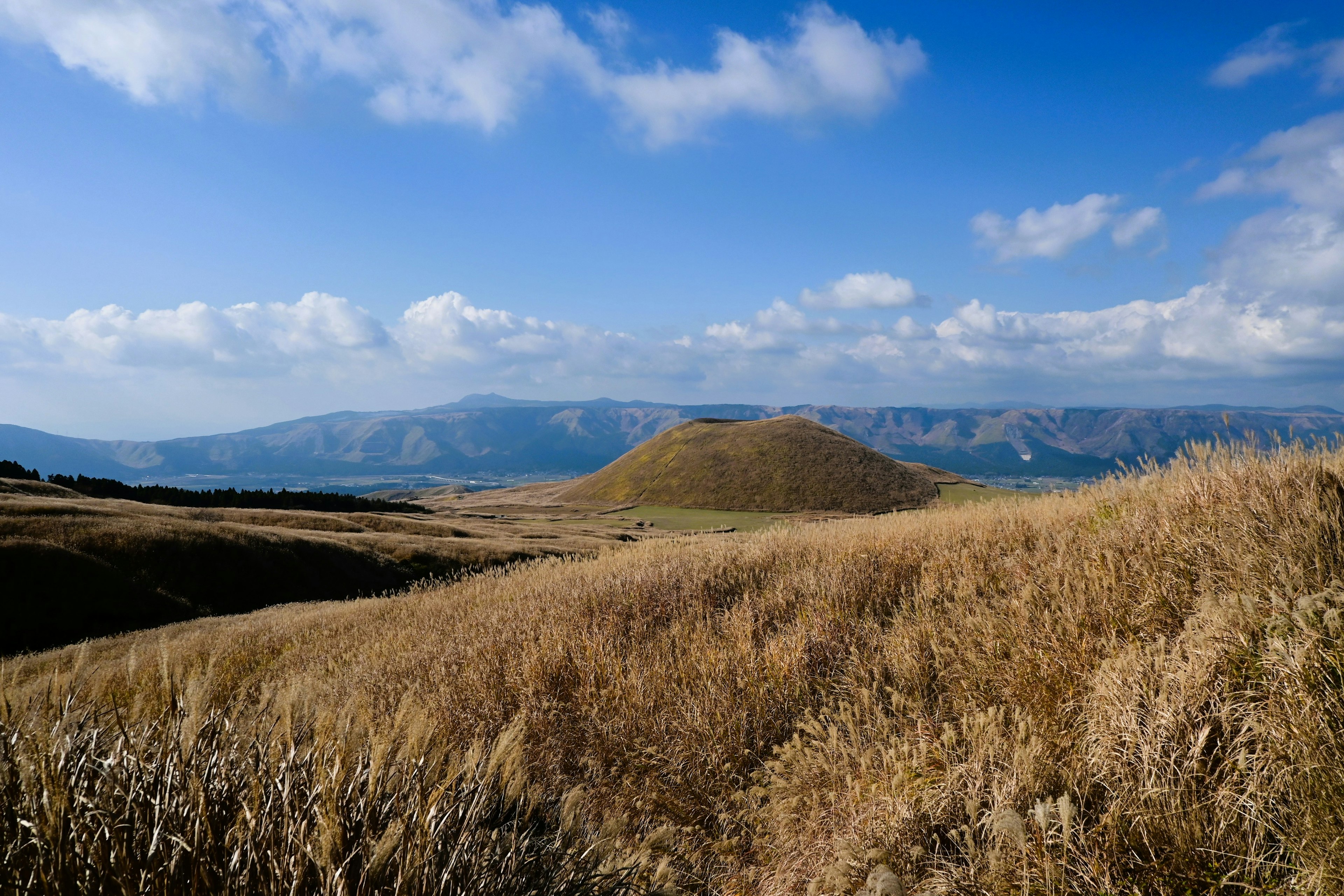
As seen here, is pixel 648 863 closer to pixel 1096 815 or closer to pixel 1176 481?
pixel 1096 815

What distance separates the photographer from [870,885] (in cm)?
331

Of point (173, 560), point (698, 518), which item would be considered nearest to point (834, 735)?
point (173, 560)

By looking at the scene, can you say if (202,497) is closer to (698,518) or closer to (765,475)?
(698,518)

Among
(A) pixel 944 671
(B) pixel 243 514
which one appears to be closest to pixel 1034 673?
(A) pixel 944 671

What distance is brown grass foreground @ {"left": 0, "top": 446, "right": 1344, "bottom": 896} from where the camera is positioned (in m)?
2.55

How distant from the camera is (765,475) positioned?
10275cm

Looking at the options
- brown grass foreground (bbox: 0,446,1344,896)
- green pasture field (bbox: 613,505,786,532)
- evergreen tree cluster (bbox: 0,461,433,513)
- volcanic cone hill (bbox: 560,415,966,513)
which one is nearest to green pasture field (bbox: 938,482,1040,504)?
volcanic cone hill (bbox: 560,415,966,513)

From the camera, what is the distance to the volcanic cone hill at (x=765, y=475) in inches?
3647

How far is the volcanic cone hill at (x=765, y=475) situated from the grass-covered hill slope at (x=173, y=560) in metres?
57.1

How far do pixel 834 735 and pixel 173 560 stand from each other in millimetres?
31676

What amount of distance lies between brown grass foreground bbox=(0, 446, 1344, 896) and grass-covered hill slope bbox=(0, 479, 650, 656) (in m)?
11.2

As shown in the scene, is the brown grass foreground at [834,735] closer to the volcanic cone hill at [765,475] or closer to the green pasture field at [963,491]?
the green pasture field at [963,491]

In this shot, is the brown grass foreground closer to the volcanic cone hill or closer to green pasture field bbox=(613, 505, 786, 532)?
green pasture field bbox=(613, 505, 786, 532)

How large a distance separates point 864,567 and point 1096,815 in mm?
5121
